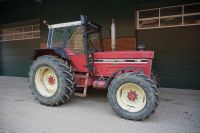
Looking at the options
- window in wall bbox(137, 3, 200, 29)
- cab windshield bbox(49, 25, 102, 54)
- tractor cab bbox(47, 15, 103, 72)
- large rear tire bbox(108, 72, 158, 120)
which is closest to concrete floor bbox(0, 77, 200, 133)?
large rear tire bbox(108, 72, 158, 120)

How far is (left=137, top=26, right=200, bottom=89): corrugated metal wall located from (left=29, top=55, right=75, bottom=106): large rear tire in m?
4.04

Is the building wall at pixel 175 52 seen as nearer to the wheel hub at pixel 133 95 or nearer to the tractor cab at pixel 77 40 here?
the tractor cab at pixel 77 40

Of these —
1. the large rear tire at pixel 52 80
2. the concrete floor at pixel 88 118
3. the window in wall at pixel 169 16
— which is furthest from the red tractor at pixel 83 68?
the window in wall at pixel 169 16

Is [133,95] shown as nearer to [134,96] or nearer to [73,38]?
[134,96]

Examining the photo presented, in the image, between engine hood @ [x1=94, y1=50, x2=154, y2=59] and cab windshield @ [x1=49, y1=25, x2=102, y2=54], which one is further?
cab windshield @ [x1=49, y1=25, x2=102, y2=54]

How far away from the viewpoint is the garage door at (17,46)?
11.4 meters

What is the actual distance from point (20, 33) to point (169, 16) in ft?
27.5

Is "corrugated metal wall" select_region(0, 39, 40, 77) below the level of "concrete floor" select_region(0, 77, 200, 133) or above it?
above

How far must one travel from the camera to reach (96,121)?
163 inches

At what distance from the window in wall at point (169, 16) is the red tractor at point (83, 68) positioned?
286cm

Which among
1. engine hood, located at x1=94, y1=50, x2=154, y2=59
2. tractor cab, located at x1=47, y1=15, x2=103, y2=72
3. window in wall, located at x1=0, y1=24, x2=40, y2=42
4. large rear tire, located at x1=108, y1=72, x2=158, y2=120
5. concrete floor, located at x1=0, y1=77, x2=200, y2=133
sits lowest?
concrete floor, located at x1=0, y1=77, x2=200, y2=133

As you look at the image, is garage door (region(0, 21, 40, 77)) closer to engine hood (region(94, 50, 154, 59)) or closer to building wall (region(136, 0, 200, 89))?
building wall (region(136, 0, 200, 89))

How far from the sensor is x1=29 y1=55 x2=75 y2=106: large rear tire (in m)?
4.99

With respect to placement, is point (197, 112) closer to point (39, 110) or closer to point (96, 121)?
point (96, 121)
